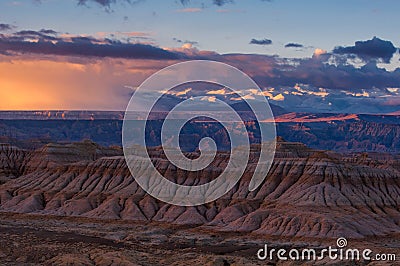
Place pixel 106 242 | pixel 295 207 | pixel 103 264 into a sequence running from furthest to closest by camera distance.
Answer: pixel 295 207 < pixel 106 242 < pixel 103 264

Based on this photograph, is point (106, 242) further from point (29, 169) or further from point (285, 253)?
point (29, 169)

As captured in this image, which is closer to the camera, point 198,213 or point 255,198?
point 198,213

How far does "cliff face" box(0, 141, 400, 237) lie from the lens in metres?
128

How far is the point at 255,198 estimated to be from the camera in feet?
488

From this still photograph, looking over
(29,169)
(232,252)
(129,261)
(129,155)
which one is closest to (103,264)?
(129,261)

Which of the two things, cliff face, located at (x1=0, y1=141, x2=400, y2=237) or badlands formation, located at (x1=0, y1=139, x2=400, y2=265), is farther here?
cliff face, located at (x1=0, y1=141, x2=400, y2=237)

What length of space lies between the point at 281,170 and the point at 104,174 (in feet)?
149

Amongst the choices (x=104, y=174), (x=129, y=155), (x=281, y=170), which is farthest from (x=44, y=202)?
(x=281, y=170)

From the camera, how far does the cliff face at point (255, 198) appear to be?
419 feet

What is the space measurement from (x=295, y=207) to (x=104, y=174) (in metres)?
56.5

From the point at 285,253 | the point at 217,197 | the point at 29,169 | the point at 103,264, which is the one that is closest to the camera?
the point at 103,264

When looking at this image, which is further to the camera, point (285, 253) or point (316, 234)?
point (316, 234)

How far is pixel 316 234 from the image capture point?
4742 inches

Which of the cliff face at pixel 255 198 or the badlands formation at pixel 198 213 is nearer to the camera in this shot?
the badlands formation at pixel 198 213
